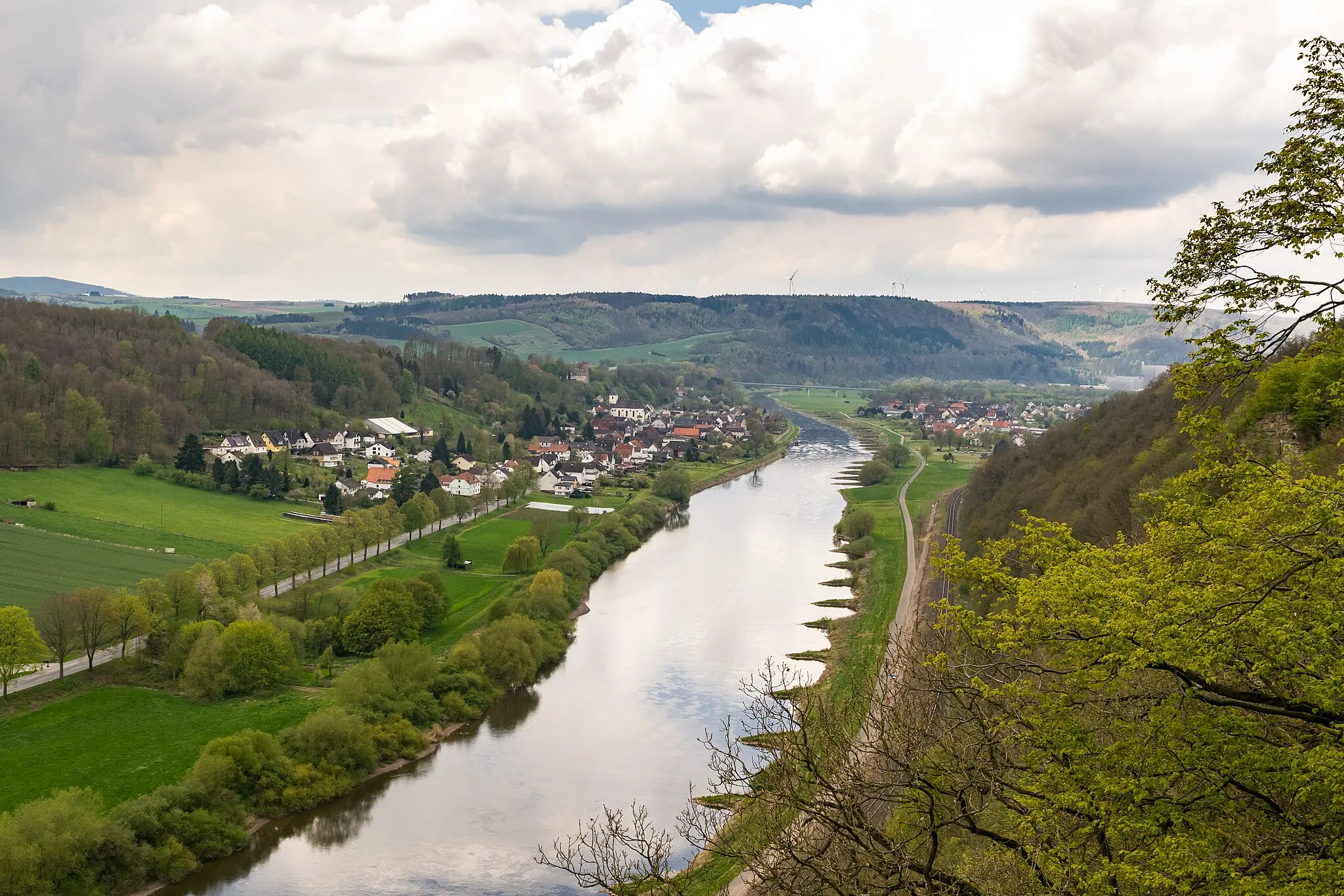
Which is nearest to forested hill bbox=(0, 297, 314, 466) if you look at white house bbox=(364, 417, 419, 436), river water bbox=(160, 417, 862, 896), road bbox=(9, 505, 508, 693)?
white house bbox=(364, 417, 419, 436)

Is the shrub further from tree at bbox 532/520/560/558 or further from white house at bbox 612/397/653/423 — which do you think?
white house at bbox 612/397/653/423

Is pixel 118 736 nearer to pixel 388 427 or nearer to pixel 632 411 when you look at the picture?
pixel 388 427

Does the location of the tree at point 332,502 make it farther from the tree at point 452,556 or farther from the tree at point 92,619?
the tree at point 92,619

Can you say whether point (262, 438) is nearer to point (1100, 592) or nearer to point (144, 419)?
point (144, 419)

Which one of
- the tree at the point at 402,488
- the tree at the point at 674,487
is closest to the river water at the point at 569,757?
the tree at the point at 402,488

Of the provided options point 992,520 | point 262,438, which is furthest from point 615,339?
point 992,520

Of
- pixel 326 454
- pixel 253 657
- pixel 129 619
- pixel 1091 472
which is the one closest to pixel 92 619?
pixel 129 619
